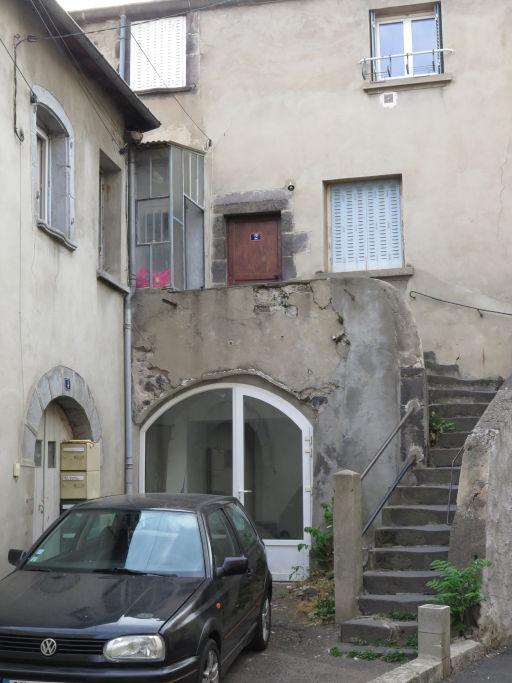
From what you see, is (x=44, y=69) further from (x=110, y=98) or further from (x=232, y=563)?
(x=232, y=563)

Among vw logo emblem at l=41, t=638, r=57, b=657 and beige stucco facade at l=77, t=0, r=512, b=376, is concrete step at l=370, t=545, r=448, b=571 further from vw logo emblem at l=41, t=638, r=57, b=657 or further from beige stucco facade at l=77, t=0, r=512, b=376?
A: beige stucco facade at l=77, t=0, r=512, b=376

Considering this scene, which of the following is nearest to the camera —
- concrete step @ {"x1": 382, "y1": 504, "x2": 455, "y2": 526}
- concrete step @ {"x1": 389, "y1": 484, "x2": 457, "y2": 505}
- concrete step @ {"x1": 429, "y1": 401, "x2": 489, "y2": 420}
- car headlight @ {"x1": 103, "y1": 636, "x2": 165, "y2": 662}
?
car headlight @ {"x1": 103, "y1": 636, "x2": 165, "y2": 662}

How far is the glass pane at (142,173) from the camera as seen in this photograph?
12.4 m

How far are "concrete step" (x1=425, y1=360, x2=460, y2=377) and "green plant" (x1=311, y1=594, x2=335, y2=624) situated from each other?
13.1ft

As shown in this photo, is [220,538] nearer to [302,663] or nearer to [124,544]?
[124,544]

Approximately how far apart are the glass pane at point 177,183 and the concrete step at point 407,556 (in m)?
5.87

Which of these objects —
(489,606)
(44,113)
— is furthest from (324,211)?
(489,606)

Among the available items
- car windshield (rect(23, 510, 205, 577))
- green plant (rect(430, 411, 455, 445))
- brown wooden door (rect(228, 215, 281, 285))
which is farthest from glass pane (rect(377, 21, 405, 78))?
car windshield (rect(23, 510, 205, 577))

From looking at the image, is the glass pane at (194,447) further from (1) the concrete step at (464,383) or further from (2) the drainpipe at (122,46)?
(2) the drainpipe at (122,46)

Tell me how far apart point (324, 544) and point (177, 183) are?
5.51 metres

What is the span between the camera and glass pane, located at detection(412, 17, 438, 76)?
13.5 meters

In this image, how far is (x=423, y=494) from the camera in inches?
380

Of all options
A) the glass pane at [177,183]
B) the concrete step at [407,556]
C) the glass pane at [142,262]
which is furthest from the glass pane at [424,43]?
the concrete step at [407,556]

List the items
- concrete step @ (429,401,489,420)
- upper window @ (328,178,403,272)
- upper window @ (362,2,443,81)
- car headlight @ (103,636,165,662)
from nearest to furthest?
1. car headlight @ (103,636,165,662)
2. concrete step @ (429,401,489,420)
3. upper window @ (328,178,403,272)
4. upper window @ (362,2,443,81)
